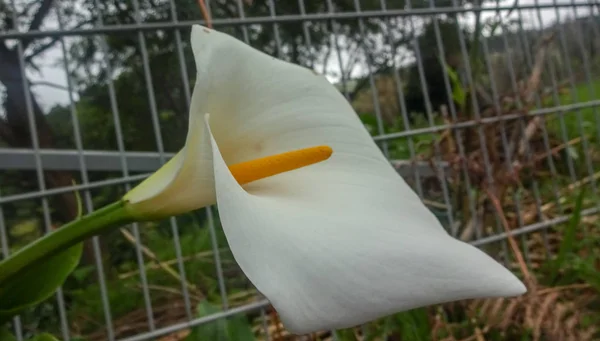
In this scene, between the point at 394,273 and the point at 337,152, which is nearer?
the point at 394,273

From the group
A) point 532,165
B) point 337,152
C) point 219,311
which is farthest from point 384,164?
point 532,165

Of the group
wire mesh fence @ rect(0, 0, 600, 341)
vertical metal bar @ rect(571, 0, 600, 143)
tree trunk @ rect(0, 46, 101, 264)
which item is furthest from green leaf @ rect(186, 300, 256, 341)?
vertical metal bar @ rect(571, 0, 600, 143)

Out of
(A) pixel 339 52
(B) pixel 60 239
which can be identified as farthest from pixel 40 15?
(B) pixel 60 239

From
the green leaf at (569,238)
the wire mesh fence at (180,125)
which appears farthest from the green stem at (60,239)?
the green leaf at (569,238)

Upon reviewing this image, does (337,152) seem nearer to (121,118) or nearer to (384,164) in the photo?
(384,164)

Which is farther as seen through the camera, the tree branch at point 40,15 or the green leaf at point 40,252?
the tree branch at point 40,15

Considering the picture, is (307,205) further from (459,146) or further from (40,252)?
(459,146)

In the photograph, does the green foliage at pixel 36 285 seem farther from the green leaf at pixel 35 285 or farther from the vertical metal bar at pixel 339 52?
the vertical metal bar at pixel 339 52
